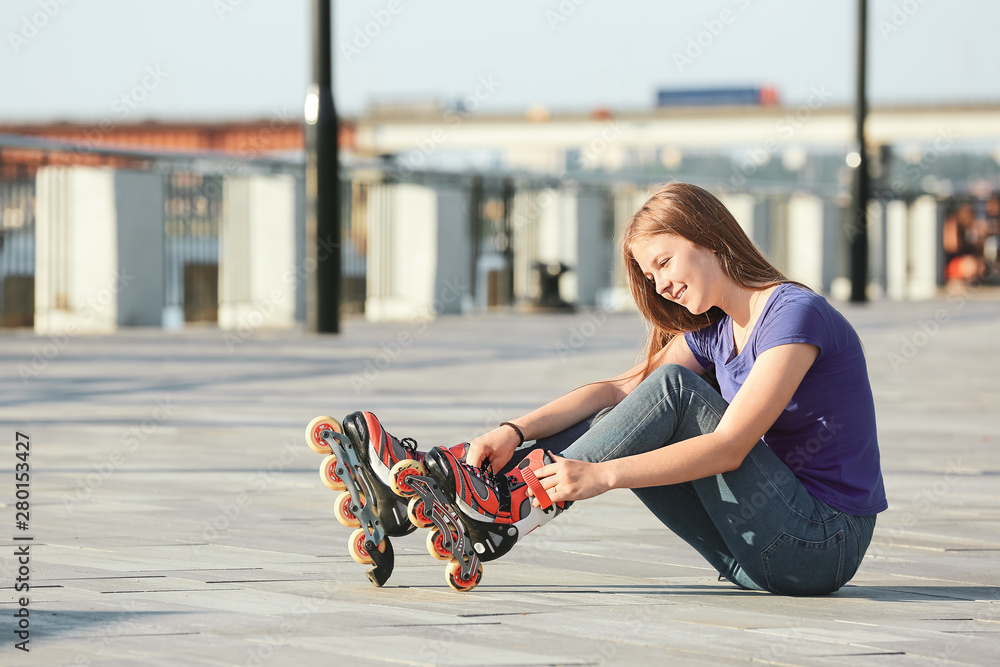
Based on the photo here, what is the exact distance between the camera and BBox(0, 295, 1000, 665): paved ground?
3254mm

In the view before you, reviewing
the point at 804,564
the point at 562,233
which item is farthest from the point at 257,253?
the point at 804,564

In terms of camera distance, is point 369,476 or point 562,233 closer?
point 369,476

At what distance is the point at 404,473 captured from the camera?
11.7 feet

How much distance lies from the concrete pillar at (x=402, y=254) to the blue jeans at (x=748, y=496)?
17.4m

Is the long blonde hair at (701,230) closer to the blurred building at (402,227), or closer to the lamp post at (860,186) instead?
the blurred building at (402,227)

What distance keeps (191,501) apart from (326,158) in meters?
10.3

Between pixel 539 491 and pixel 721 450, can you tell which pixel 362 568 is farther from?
pixel 721 450

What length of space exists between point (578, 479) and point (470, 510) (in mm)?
292

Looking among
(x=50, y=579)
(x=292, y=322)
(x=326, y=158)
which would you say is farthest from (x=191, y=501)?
(x=292, y=322)

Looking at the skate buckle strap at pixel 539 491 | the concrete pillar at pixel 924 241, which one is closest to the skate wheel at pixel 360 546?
the skate buckle strap at pixel 539 491

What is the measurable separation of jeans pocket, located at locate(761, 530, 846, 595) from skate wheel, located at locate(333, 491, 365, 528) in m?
1.09

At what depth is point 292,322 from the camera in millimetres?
18516

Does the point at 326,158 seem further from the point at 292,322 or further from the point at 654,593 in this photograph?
the point at 654,593

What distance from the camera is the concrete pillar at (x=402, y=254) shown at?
2138cm
